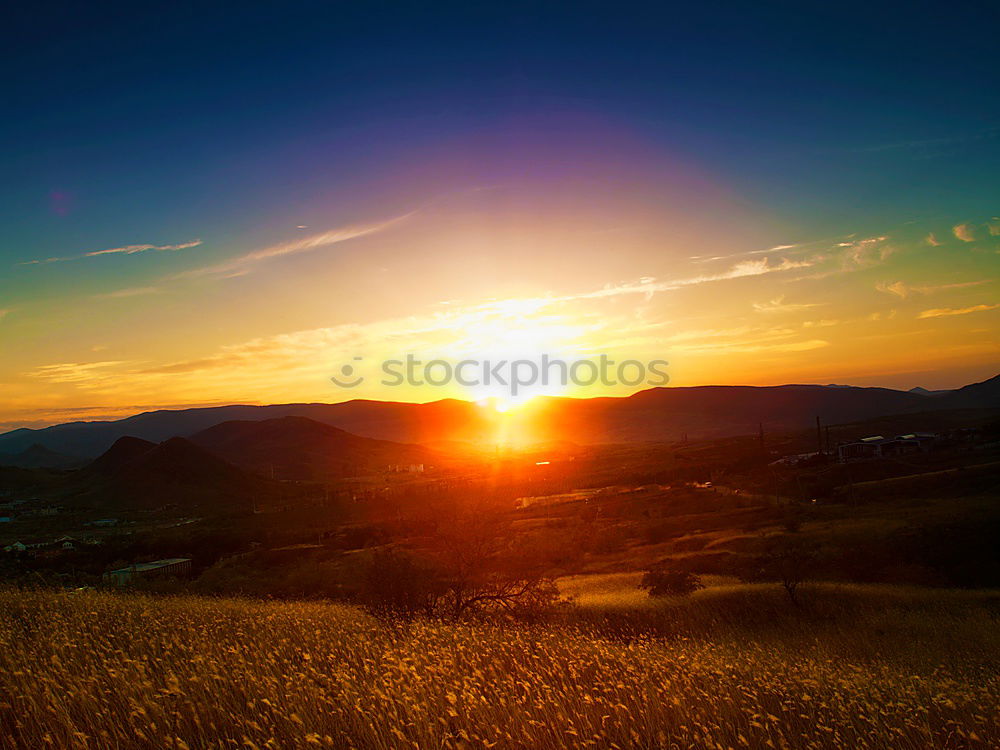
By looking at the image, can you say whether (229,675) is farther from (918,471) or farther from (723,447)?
(723,447)

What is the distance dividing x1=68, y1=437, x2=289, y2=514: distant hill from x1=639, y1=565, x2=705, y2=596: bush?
342ft

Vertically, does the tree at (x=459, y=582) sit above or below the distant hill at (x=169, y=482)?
above

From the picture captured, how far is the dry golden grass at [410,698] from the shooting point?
4.57 meters

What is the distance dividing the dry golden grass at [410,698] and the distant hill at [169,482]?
125 metres

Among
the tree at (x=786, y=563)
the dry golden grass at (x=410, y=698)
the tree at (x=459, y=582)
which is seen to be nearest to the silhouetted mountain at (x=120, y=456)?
the tree at (x=459, y=582)

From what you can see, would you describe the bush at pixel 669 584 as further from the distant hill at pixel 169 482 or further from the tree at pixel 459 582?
the distant hill at pixel 169 482

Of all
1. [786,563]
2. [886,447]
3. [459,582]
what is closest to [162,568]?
[459,582]

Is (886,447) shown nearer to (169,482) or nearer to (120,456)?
(169,482)

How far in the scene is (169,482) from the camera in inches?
Result: 5438

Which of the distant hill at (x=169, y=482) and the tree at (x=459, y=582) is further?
the distant hill at (x=169, y=482)

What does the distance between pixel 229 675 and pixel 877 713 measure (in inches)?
232

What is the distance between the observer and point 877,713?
18.2ft

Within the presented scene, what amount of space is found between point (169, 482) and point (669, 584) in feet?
439

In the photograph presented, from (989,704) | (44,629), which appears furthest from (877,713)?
(44,629)
